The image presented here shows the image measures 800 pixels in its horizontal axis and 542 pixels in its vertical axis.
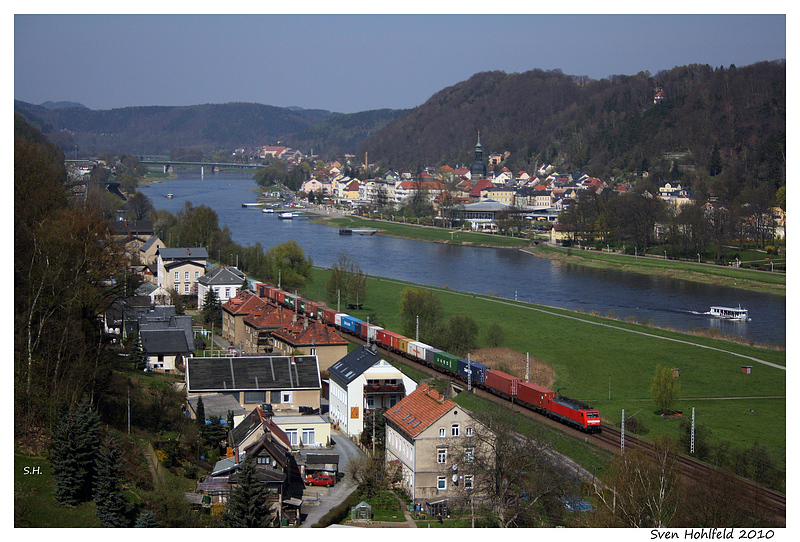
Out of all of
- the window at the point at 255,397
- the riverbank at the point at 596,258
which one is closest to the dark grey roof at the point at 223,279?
the window at the point at 255,397

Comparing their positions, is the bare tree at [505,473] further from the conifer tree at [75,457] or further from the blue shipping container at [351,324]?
the blue shipping container at [351,324]

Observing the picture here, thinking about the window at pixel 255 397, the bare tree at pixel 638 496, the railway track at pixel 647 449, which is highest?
the bare tree at pixel 638 496

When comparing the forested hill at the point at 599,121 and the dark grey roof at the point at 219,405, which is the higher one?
the forested hill at the point at 599,121

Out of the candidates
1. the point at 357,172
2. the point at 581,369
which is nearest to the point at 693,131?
the point at 357,172

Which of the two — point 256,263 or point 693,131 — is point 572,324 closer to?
point 256,263

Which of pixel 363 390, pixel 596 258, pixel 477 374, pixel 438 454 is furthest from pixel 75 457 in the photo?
pixel 596 258

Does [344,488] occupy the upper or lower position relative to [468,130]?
lower

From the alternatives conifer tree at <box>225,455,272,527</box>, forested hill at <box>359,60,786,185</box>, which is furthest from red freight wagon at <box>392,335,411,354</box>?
forested hill at <box>359,60,786,185</box>
